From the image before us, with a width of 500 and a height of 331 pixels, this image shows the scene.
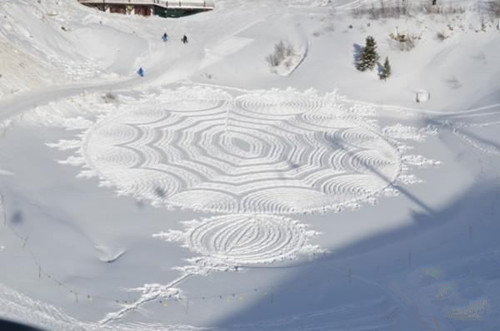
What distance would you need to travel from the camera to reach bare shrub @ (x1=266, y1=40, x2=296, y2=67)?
110ft

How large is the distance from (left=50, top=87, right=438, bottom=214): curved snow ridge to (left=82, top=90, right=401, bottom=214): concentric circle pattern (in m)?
0.03

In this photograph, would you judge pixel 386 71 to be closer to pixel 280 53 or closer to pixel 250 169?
pixel 280 53

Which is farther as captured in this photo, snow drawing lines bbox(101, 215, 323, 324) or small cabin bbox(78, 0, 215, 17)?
small cabin bbox(78, 0, 215, 17)

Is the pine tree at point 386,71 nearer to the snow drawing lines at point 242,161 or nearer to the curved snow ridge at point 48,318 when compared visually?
the snow drawing lines at point 242,161

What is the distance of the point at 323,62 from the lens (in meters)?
33.2

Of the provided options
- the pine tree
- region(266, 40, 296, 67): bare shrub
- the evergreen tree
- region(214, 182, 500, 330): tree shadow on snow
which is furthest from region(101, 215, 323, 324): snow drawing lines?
region(266, 40, 296, 67): bare shrub

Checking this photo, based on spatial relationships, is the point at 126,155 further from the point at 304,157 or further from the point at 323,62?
the point at 323,62

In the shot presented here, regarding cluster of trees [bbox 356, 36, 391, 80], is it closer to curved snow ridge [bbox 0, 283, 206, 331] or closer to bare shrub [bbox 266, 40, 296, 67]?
bare shrub [bbox 266, 40, 296, 67]

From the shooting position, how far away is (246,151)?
26.2 metres

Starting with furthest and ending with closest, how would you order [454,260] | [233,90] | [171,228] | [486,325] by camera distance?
[233,90] < [171,228] < [454,260] < [486,325]

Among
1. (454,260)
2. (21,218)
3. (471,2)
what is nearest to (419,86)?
(471,2)

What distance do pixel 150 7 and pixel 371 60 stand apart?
1270cm

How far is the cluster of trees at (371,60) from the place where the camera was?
105 ft

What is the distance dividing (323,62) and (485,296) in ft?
59.2
